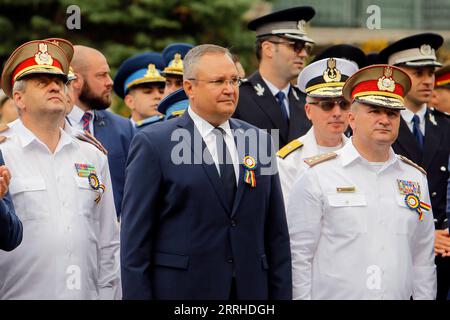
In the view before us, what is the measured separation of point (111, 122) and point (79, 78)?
0.42 metres

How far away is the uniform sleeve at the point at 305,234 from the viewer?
20.7 feet

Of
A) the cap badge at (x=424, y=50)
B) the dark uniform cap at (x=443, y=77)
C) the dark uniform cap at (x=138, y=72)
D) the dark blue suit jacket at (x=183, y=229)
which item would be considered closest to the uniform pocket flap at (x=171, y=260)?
the dark blue suit jacket at (x=183, y=229)

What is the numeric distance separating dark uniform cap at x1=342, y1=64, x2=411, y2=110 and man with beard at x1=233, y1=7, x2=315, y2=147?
1.43 metres

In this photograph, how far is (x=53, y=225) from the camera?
622 centimetres

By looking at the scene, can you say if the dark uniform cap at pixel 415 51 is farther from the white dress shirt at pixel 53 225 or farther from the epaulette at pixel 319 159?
the white dress shirt at pixel 53 225

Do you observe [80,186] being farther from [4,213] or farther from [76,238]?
[4,213]

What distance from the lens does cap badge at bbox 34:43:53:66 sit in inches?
256

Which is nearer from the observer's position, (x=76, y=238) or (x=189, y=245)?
(x=189, y=245)

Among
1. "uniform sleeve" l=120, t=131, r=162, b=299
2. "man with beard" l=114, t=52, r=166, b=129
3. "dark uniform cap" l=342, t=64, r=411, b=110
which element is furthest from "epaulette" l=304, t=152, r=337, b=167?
"man with beard" l=114, t=52, r=166, b=129

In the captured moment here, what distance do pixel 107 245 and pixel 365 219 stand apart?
1.60 metres

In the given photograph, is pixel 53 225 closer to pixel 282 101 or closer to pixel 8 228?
pixel 8 228
